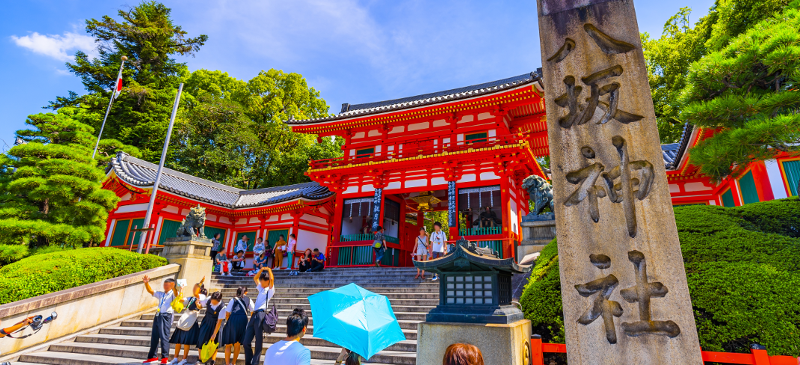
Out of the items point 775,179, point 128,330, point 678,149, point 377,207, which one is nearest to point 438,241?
point 377,207

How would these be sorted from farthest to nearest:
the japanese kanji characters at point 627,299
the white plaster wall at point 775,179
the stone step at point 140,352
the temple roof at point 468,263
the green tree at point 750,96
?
the white plaster wall at point 775,179
the stone step at point 140,352
the green tree at point 750,96
the temple roof at point 468,263
the japanese kanji characters at point 627,299

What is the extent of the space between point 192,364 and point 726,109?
926cm

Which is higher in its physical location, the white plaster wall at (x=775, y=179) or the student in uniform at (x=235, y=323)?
the white plaster wall at (x=775, y=179)

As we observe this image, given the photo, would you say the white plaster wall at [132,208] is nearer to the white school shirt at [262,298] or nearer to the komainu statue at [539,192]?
the white school shirt at [262,298]

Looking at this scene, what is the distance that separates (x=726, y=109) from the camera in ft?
18.3

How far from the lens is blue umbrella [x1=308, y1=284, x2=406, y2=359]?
3227 mm

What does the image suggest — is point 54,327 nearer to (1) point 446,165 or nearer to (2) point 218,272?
(2) point 218,272

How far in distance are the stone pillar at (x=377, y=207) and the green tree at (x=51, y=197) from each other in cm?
858

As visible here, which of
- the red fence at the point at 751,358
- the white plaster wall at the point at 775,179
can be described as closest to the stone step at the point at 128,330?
the red fence at the point at 751,358

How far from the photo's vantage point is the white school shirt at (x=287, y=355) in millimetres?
2781

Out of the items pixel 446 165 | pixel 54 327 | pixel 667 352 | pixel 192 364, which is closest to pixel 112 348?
pixel 54 327

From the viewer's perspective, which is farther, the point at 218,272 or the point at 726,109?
the point at 218,272

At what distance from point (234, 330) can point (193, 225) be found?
5631mm

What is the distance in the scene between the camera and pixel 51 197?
1051cm
